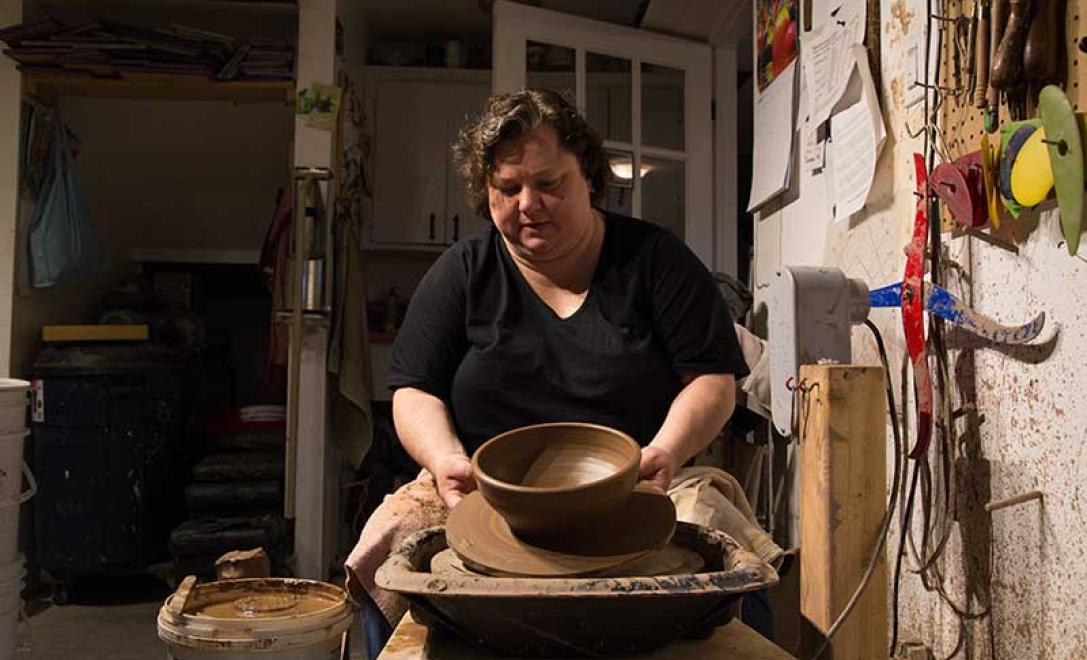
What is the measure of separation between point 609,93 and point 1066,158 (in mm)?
2290

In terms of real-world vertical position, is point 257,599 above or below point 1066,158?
below

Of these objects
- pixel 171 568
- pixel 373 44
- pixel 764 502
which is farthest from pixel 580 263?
pixel 373 44

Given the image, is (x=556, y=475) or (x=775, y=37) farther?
(x=775, y=37)

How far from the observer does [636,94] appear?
3199mm

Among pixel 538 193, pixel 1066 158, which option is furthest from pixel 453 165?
pixel 1066 158

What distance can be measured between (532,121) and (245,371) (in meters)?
3.61

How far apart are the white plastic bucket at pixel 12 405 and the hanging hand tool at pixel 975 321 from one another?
7.51 ft

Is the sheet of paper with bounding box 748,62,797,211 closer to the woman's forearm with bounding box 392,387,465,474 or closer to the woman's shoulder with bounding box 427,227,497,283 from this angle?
the woman's shoulder with bounding box 427,227,497,283

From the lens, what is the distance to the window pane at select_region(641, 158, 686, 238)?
127 inches

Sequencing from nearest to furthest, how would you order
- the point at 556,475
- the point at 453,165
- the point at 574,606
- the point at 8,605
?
the point at 574,606 < the point at 556,475 < the point at 8,605 < the point at 453,165

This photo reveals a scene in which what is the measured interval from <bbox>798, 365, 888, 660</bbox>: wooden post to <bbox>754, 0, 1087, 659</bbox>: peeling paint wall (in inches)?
10.0

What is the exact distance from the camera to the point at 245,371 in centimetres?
462

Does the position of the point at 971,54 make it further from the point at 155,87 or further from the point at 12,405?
the point at 155,87

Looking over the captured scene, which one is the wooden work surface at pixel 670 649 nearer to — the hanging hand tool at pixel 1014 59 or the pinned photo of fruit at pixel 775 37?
the hanging hand tool at pixel 1014 59
